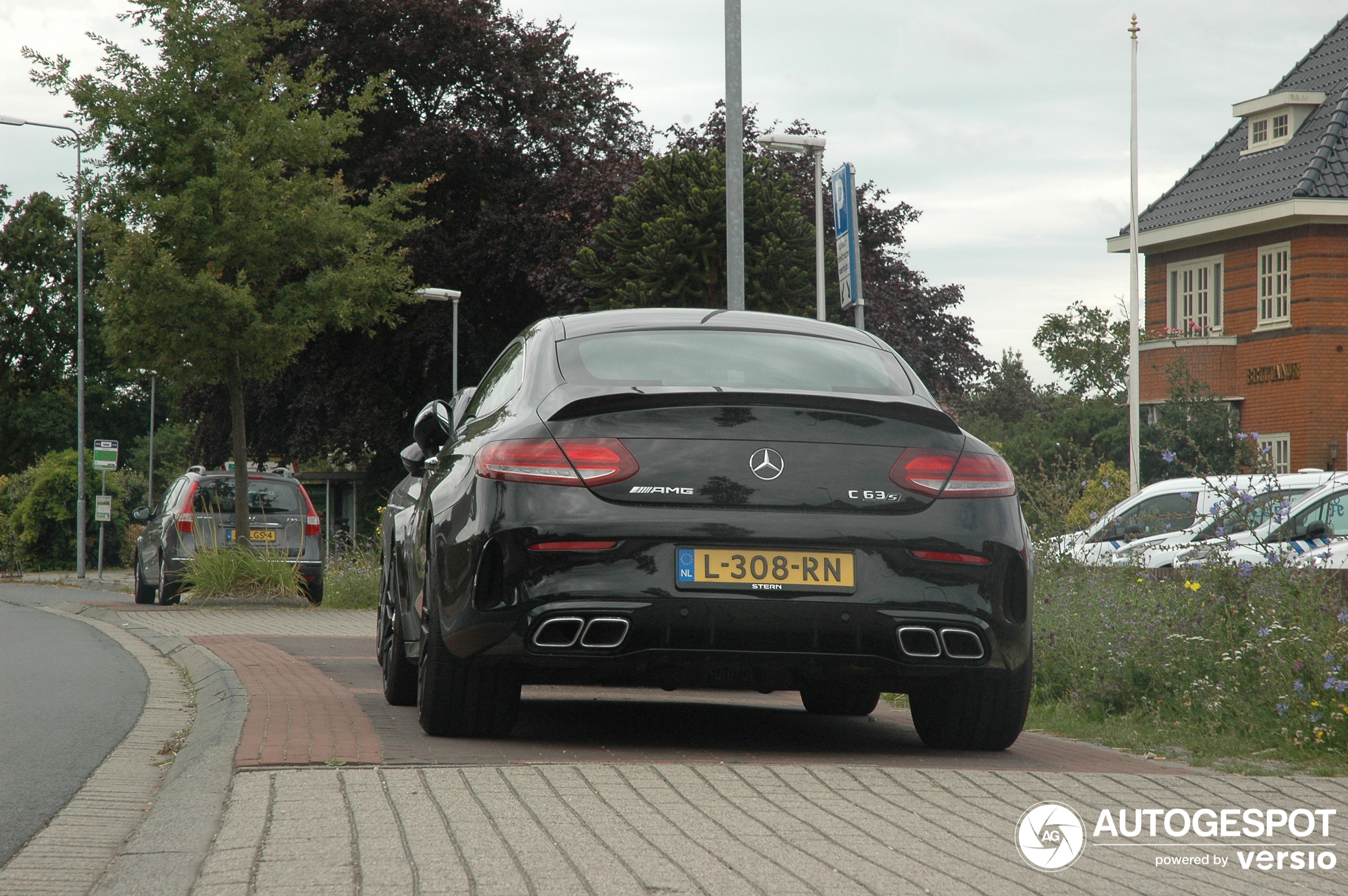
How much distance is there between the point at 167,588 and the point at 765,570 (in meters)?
16.7

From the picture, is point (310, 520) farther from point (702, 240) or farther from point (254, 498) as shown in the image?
point (702, 240)

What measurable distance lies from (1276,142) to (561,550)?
3412 centimetres

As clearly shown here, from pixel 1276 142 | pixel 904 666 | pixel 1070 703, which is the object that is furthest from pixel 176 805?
pixel 1276 142

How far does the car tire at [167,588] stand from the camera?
66.9ft

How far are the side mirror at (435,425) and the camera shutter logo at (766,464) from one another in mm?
2081

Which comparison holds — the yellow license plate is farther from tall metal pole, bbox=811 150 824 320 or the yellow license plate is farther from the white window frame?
the white window frame

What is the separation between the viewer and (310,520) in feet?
68.9

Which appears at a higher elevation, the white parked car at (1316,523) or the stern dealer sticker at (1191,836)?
the white parked car at (1316,523)

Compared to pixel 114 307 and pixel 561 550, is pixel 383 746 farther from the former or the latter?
pixel 114 307

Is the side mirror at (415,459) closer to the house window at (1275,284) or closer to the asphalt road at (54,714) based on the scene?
the asphalt road at (54,714)

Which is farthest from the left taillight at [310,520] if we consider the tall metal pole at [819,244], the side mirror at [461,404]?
the side mirror at [461,404]

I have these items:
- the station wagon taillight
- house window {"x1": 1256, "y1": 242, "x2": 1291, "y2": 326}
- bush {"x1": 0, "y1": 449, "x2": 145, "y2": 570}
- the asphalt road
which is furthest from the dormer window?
bush {"x1": 0, "y1": 449, "x2": 145, "y2": 570}

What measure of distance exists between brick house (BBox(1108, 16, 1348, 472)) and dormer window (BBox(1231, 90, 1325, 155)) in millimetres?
32

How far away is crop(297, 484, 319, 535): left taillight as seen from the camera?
20844mm
